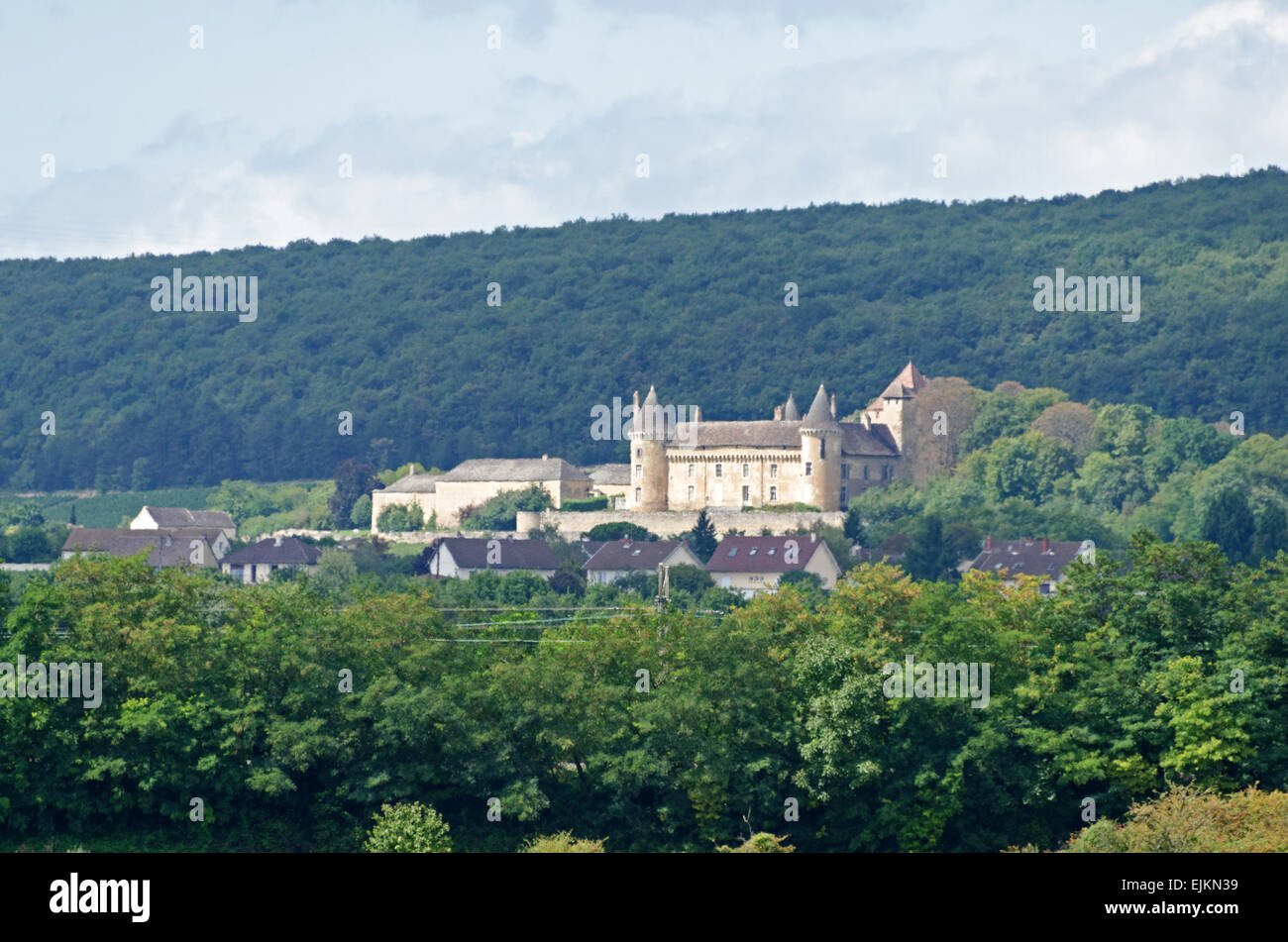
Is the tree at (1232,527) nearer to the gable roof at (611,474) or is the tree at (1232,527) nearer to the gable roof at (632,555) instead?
the gable roof at (632,555)

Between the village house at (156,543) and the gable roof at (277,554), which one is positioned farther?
the village house at (156,543)

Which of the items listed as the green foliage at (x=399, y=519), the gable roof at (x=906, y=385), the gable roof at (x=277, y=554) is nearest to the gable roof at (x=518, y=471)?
the green foliage at (x=399, y=519)

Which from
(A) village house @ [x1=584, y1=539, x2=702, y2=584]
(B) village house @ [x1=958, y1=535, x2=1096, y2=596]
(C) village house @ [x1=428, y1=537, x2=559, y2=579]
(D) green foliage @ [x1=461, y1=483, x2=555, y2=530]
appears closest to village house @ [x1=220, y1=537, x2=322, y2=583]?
(C) village house @ [x1=428, y1=537, x2=559, y2=579]

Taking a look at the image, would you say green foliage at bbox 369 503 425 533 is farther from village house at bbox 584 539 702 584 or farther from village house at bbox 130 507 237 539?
village house at bbox 584 539 702 584

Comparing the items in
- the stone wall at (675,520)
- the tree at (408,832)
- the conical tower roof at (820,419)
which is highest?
the conical tower roof at (820,419)

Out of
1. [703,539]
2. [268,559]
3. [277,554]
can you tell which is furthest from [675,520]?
[268,559]
